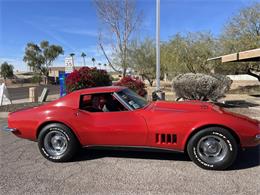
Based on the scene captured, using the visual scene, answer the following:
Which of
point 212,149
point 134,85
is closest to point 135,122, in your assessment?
point 212,149

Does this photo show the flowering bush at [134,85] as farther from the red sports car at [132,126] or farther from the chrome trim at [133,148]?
the chrome trim at [133,148]

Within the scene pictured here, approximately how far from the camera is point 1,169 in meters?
4.41

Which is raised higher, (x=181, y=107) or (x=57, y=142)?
(x=181, y=107)

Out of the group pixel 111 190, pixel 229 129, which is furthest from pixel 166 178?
pixel 229 129

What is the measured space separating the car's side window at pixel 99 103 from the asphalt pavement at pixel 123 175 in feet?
2.95

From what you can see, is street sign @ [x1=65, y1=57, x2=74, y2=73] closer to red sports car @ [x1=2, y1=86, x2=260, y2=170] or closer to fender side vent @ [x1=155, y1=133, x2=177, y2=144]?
red sports car @ [x1=2, y1=86, x2=260, y2=170]

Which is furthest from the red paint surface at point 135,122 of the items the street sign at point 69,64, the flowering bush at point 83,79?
the street sign at point 69,64

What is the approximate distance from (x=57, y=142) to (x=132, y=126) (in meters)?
1.43

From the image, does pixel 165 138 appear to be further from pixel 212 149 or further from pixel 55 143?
pixel 55 143

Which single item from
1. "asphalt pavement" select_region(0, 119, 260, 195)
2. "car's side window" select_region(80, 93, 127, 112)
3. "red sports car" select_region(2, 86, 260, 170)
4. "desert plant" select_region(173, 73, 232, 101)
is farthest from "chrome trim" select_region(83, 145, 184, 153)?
"desert plant" select_region(173, 73, 232, 101)

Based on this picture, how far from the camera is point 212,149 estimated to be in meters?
4.16

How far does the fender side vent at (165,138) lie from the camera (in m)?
4.25

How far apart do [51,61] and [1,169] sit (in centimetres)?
7823

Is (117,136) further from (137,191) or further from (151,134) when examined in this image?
(137,191)
